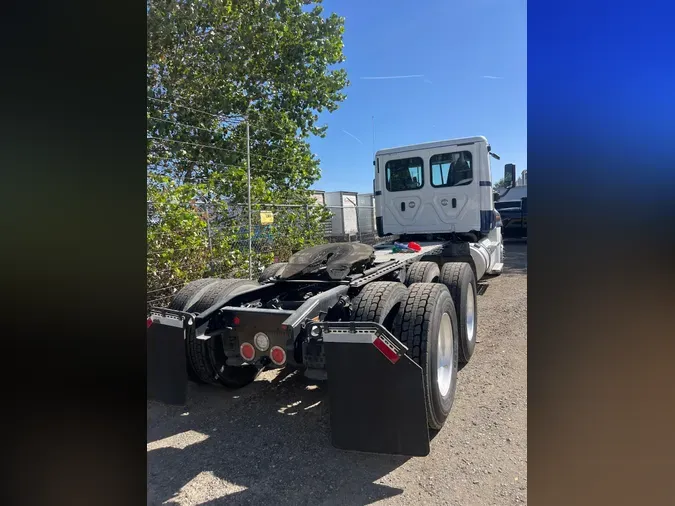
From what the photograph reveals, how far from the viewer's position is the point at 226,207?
703cm

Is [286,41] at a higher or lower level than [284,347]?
higher

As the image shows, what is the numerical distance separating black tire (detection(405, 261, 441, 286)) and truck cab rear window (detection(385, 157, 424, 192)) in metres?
2.75

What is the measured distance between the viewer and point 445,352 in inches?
140

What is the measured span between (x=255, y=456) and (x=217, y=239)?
4.19 meters

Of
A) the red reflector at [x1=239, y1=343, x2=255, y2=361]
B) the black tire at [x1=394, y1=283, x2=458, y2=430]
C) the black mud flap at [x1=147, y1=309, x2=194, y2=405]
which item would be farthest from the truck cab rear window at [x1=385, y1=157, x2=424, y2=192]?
the black mud flap at [x1=147, y1=309, x2=194, y2=405]

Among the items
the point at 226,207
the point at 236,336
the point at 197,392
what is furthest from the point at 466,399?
the point at 226,207

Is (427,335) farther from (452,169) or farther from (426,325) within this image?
(452,169)

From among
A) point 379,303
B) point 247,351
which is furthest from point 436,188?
point 247,351

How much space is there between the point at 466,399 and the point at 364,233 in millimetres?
12441

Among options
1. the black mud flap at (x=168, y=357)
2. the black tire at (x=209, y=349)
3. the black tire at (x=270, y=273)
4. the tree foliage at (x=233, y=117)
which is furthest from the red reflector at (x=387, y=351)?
the tree foliage at (x=233, y=117)

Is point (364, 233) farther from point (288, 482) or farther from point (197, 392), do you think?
point (288, 482)
